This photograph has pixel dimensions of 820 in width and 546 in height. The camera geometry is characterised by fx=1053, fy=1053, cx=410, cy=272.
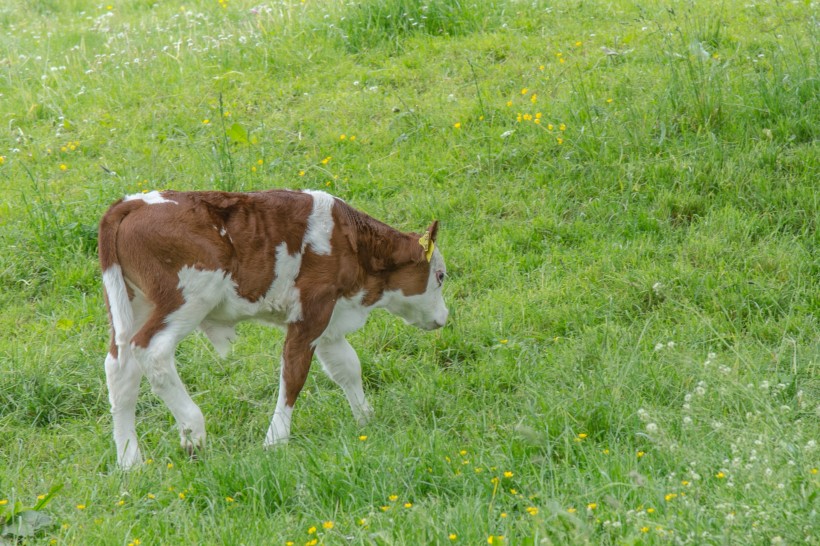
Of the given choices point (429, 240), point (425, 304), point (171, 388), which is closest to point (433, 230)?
point (429, 240)

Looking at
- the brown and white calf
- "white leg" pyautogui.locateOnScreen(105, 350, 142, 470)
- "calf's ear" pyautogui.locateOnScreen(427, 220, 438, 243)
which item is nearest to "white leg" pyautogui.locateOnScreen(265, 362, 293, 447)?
→ the brown and white calf

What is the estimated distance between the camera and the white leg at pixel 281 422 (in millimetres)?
5621

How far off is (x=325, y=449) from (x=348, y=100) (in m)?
5.13

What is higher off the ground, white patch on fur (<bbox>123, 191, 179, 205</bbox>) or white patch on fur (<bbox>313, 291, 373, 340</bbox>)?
white patch on fur (<bbox>123, 191, 179, 205</bbox>)

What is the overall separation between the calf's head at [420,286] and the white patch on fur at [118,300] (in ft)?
5.32

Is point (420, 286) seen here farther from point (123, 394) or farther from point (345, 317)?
point (123, 394)

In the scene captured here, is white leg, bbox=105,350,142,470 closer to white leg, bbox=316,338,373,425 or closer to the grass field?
the grass field

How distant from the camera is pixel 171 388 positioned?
17.6ft

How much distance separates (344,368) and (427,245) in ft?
2.89

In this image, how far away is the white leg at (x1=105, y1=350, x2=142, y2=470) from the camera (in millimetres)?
5496

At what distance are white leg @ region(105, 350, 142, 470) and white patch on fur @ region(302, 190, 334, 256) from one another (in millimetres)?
1117

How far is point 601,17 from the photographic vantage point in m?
10.5

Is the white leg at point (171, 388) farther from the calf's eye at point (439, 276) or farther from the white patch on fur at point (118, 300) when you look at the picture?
the calf's eye at point (439, 276)

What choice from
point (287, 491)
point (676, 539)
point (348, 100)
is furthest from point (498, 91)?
point (676, 539)
